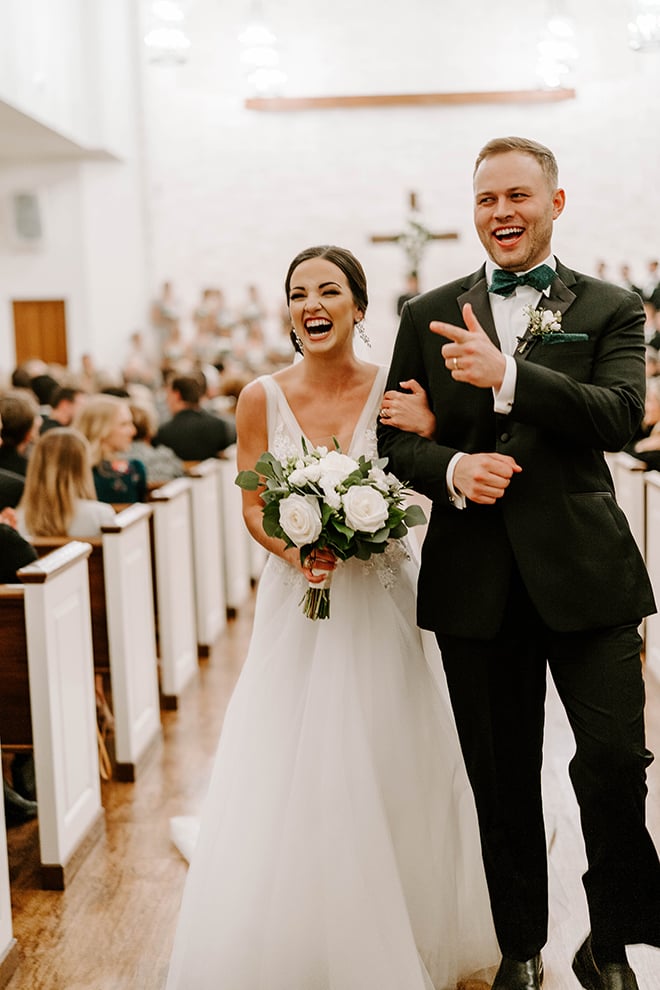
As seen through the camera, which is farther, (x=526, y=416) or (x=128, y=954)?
(x=128, y=954)

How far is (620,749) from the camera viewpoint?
2.59m

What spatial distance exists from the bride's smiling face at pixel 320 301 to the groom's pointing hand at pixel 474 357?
0.65 metres

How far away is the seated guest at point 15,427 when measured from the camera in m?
5.80

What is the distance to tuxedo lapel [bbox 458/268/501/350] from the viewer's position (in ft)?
8.82

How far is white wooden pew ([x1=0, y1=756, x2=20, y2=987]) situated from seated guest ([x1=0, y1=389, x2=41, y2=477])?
9.39ft

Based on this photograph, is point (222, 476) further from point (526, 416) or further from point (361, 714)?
point (526, 416)

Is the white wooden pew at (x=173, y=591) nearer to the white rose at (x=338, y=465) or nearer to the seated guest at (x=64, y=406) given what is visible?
the seated guest at (x=64, y=406)

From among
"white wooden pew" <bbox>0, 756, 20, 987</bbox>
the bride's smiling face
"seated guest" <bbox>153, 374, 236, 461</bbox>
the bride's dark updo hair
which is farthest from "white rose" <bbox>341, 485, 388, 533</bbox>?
"seated guest" <bbox>153, 374, 236, 461</bbox>

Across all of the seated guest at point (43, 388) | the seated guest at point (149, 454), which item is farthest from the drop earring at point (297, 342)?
the seated guest at point (43, 388)

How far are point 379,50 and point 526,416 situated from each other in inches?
710

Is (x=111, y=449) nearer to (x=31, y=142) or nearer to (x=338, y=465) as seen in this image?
(x=338, y=465)

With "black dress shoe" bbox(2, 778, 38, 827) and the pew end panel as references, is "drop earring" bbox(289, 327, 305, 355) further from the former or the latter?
"black dress shoe" bbox(2, 778, 38, 827)

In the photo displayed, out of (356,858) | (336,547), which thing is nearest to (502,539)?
(336,547)

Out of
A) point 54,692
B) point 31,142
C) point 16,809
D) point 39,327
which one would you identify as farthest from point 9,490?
point 39,327
